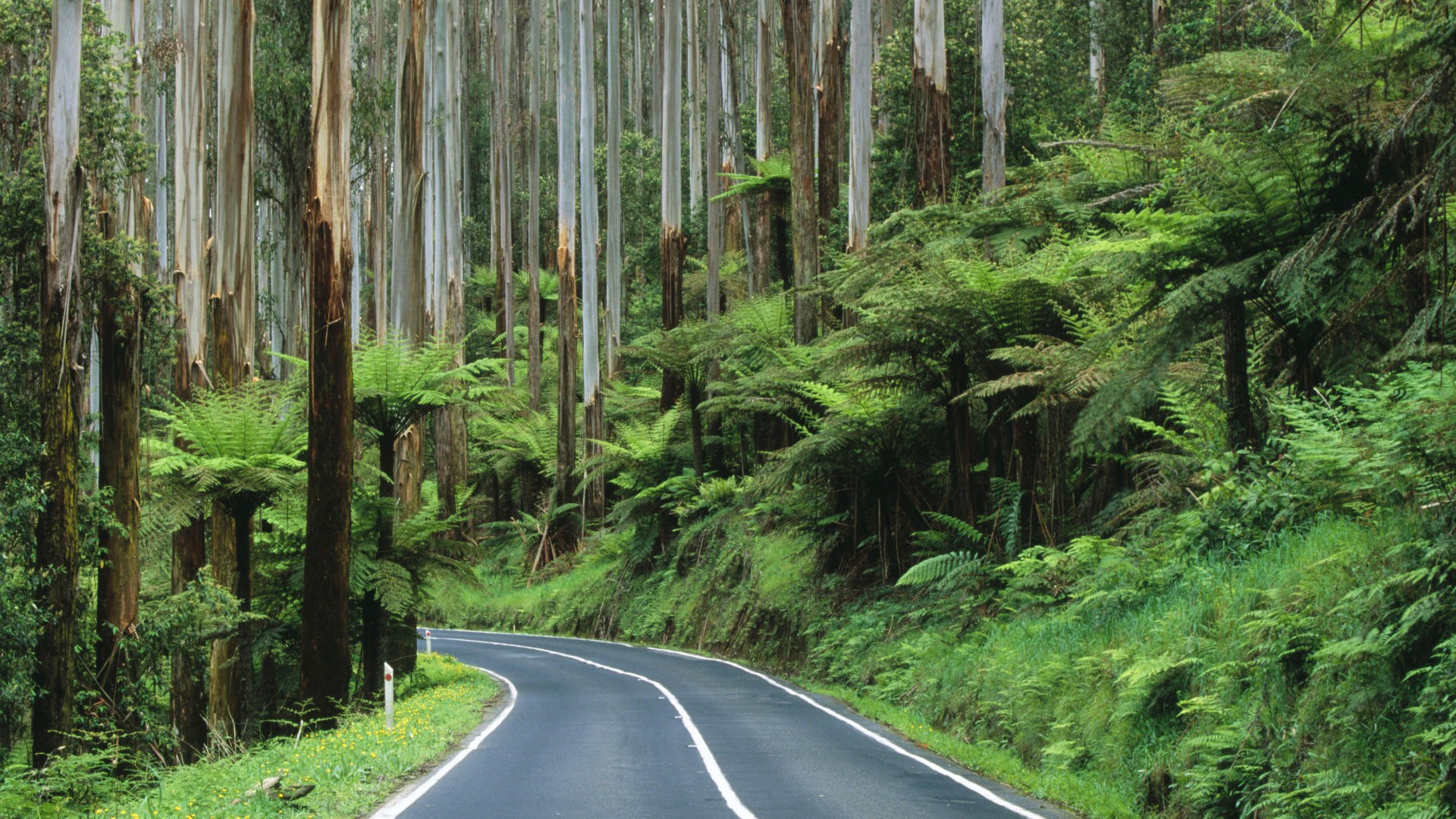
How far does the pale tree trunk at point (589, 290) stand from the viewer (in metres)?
31.9

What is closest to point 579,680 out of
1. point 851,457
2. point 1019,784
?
point 851,457

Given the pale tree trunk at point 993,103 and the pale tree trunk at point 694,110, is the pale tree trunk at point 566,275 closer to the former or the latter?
the pale tree trunk at point 694,110

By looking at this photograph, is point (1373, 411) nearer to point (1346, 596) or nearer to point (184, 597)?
point (1346, 596)

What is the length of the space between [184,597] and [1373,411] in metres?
12.3

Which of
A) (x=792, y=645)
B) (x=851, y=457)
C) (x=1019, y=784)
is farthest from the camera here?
(x=792, y=645)

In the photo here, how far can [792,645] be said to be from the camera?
19906 mm

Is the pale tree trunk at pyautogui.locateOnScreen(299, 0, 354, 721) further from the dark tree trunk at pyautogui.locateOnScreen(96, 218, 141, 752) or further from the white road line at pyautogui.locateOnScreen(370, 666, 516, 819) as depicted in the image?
the dark tree trunk at pyautogui.locateOnScreen(96, 218, 141, 752)

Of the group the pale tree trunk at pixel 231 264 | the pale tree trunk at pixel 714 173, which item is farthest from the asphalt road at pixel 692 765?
the pale tree trunk at pixel 714 173

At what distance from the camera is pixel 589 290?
32.8 meters

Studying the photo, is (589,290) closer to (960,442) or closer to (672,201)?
(672,201)

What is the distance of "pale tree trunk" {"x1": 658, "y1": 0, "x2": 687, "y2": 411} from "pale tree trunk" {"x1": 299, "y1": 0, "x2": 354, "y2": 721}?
15264mm

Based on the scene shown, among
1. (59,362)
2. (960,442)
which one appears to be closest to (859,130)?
(960,442)

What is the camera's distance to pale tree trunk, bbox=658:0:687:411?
30.8 m

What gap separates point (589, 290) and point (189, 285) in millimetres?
15226
